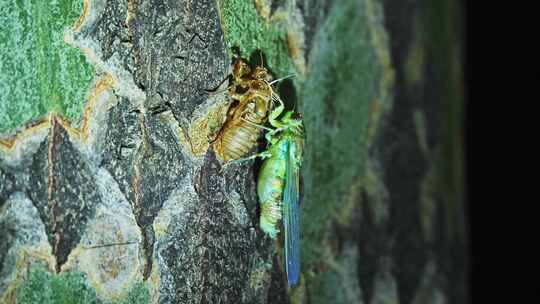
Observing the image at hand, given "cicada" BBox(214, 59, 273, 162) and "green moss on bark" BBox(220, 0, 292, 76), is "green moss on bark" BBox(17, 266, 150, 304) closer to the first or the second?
"cicada" BBox(214, 59, 273, 162)

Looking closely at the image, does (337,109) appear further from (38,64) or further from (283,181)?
(38,64)

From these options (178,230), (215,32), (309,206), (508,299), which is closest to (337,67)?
(309,206)

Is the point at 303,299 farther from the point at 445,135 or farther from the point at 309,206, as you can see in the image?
the point at 445,135

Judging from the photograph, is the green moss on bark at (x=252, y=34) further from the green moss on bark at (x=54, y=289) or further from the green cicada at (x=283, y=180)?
the green moss on bark at (x=54, y=289)

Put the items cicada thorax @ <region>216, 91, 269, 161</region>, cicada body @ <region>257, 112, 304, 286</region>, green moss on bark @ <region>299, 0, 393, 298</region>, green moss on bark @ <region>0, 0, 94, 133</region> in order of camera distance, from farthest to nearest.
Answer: green moss on bark @ <region>299, 0, 393, 298</region>
cicada body @ <region>257, 112, 304, 286</region>
cicada thorax @ <region>216, 91, 269, 161</region>
green moss on bark @ <region>0, 0, 94, 133</region>

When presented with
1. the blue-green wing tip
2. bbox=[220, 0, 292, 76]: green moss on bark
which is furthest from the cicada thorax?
the blue-green wing tip

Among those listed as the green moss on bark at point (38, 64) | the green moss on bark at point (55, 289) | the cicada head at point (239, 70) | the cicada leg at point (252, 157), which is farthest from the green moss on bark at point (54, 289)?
the cicada head at point (239, 70)
